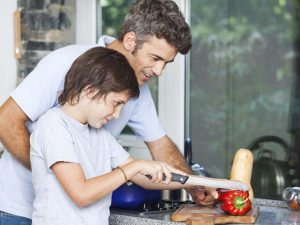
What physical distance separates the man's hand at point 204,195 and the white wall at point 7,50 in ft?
3.68

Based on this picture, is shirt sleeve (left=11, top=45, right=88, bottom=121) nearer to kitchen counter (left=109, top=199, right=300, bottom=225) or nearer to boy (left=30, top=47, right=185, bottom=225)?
boy (left=30, top=47, right=185, bottom=225)

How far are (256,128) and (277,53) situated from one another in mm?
400

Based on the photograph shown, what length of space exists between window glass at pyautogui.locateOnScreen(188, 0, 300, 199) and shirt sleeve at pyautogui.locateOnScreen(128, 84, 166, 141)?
3.57 feet

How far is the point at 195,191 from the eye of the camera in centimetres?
260

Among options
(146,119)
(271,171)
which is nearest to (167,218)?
(146,119)

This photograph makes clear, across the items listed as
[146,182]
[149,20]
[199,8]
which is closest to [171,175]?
[146,182]

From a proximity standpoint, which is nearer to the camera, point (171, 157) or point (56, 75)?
point (56, 75)

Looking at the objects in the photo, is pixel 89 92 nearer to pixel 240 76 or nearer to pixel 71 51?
pixel 71 51

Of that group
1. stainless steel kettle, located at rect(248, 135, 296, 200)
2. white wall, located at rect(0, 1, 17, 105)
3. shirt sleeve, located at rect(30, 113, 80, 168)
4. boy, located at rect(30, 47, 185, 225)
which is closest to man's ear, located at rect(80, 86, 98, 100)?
boy, located at rect(30, 47, 185, 225)

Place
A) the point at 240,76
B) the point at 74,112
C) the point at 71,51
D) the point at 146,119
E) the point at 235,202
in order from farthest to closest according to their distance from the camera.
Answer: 1. the point at 240,76
2. the point at 146,119
3. the point at 235,202
4. the point at 71,51
5. the point at 74,112

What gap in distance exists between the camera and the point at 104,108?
6.83ft

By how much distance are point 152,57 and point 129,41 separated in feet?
0.30

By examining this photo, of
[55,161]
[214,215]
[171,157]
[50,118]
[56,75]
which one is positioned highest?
[56,75]

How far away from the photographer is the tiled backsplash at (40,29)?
10.9ft
